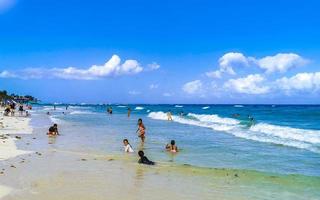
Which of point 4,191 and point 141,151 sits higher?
point 141,151

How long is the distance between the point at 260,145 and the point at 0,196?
18.8 m

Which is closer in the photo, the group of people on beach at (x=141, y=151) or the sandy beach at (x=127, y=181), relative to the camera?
the sandy beach at (x=127, y=181)

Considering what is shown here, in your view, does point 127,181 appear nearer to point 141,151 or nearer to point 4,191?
point 4,191

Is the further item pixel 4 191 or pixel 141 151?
pixel 141 151

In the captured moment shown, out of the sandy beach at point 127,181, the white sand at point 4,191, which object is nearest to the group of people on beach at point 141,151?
the sandy beach at point 127,181

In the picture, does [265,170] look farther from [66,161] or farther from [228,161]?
[66,161]

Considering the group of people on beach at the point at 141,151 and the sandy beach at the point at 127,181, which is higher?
the group of people on beach at the point at 141,151

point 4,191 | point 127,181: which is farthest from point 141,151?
point 4,191

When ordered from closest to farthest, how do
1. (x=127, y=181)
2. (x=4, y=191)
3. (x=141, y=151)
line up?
(x=4, y=191) → (x=127, y=181) → (x=141, y=151)

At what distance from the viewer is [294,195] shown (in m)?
12.4

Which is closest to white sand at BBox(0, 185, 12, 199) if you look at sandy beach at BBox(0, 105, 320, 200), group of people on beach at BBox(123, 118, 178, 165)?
sandy beach at BBox(0, 105, 320, 200)

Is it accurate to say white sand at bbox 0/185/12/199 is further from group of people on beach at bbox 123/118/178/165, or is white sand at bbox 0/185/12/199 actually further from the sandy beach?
group of people on beach at bbox 123/118/178/165

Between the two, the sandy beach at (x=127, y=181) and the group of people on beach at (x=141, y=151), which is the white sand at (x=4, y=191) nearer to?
the sandy beach at (x=127, y=181)

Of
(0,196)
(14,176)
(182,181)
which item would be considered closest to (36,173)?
(14,176)
